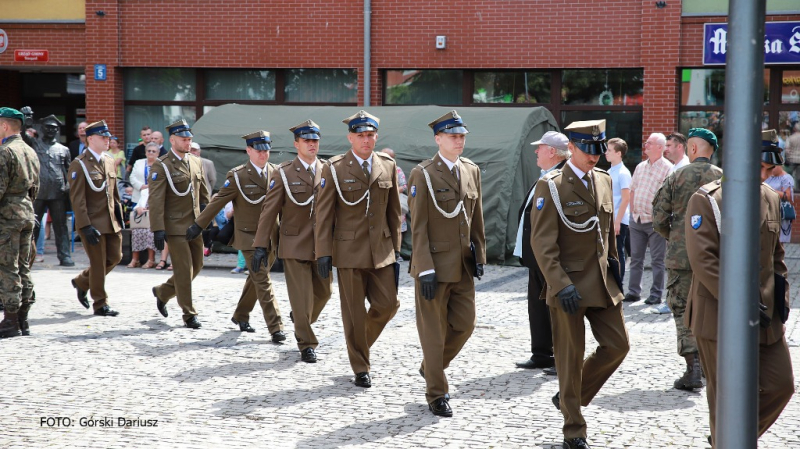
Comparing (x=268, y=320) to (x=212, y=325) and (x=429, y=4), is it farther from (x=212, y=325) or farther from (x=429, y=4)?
(x=429, y=4)

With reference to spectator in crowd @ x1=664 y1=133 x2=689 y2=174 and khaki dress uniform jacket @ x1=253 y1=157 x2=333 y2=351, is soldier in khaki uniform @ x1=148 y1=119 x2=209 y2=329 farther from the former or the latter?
spectator in crowd @ x1=664 y1=133 x2=689 y2=174

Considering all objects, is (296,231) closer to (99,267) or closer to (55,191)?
(99,267)

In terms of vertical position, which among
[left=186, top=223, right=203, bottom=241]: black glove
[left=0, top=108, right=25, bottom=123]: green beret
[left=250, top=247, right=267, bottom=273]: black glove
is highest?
[left=0, top=108, right=25, bottom=123]: green beret

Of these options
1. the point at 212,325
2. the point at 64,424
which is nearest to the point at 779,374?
the point at 64,424

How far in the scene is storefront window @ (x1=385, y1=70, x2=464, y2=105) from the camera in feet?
62.3

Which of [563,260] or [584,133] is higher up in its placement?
[584,133]

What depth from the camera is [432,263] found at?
20.9ft

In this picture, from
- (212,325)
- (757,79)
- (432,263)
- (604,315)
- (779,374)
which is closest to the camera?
(757,79)

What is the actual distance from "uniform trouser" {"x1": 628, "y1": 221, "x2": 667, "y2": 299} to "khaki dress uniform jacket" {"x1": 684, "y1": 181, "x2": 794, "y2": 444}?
227 inches

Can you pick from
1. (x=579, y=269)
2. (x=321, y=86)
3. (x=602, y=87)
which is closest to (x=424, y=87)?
(x=321, y=86)

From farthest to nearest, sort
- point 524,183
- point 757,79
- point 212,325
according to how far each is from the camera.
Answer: point 524,183
point 212,325
point 757,79

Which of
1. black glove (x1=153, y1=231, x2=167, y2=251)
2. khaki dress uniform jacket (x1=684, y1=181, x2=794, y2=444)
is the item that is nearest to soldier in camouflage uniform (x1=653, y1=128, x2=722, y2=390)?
khaki dress uniform jacket (x1=684, y1=181, x2=794, y2=444)

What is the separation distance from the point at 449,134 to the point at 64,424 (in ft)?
9.76

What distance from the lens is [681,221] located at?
7.30 metres
